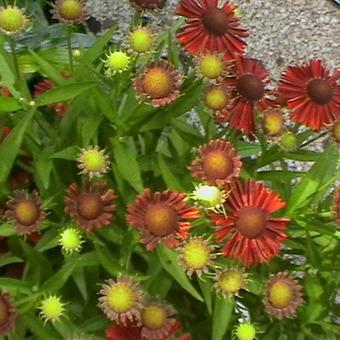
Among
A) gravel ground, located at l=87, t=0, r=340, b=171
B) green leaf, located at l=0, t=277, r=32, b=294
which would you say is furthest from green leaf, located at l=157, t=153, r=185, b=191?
gravel ground, located at l=87, t=0, r=340, b=171

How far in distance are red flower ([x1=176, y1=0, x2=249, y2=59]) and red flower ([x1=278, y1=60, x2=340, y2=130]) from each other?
10 centimetres

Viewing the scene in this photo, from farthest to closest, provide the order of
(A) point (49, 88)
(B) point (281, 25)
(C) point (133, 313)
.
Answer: (B) point (281, 25)
(A) point (49, 88)
(C) point (133, 313)

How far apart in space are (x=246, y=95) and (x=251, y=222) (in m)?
0.22

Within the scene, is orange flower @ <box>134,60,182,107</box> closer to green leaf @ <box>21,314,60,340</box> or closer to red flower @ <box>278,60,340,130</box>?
red flower @ <box>278,60,340,130</box>

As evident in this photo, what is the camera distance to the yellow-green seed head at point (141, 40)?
44.9 inches

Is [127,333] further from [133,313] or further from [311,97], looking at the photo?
[311,97]

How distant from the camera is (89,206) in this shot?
1133 mm

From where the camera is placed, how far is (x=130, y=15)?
2094 millimetres

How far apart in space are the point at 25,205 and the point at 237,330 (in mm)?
322

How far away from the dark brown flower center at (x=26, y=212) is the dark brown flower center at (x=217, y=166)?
23 cm

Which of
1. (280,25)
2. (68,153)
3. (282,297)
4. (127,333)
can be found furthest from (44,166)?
(280,25)

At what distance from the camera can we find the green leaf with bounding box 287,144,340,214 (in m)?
1.23

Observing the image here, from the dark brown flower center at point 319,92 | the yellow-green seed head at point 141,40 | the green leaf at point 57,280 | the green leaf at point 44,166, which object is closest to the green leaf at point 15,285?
the green leaf at point 57,280

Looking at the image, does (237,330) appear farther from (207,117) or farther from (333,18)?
(333,18)
